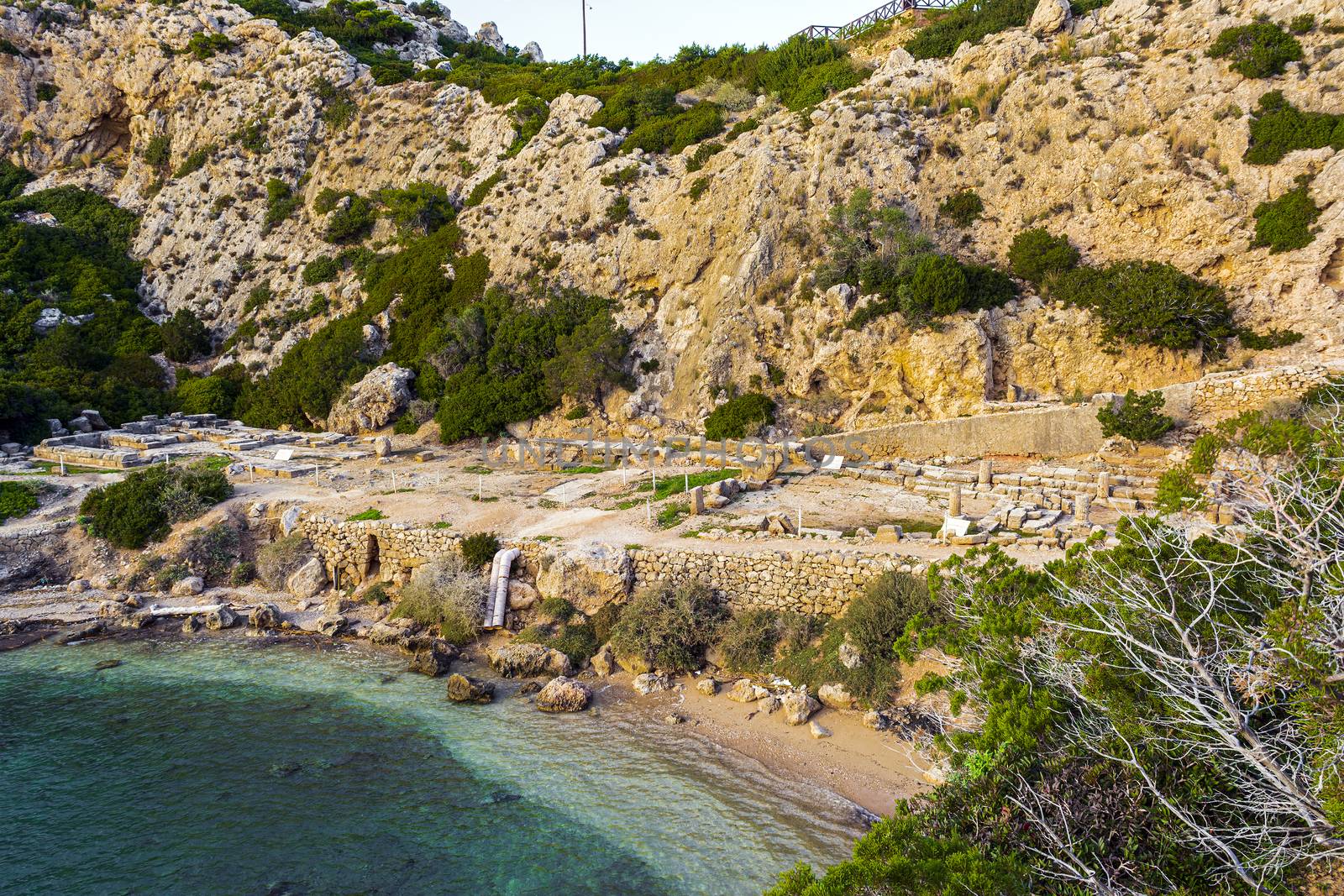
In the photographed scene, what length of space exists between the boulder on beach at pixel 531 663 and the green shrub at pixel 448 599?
60.7 inches

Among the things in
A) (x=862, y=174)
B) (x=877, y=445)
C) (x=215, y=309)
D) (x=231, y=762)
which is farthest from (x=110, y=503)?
(x=862, y=174)

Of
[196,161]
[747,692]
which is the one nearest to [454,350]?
[747,692]

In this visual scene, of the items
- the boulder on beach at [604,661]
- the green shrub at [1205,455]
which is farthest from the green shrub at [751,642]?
the green shrub at [1205,455]

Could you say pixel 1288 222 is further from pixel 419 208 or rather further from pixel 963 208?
pixel 419 208

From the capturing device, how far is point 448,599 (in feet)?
50.3

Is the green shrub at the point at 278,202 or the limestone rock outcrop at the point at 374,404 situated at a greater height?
the green shrub at the point at 278,202

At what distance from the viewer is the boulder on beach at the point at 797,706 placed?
11.6 metres

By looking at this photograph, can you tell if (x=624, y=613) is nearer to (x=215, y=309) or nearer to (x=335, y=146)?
(x=215, y=309)

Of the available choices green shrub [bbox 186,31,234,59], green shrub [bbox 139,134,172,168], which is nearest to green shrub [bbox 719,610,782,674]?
green shrub [bbox 139,134,172,168]

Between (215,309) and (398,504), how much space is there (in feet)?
99.7

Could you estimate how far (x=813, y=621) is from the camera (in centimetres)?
1348

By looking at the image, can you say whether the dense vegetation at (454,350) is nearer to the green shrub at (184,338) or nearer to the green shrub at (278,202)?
the green shrub at (184,338)

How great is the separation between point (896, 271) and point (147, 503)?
81.9 feet

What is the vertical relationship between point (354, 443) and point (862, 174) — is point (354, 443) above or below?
below
